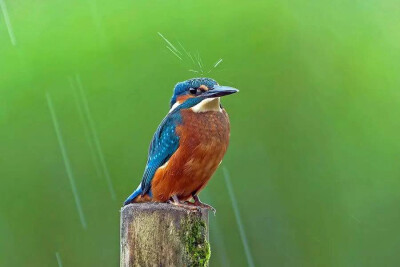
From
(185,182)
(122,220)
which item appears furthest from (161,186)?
(122,220)

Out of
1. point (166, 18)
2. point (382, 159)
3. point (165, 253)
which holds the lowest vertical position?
point (382, 159)

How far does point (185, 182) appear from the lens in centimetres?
396

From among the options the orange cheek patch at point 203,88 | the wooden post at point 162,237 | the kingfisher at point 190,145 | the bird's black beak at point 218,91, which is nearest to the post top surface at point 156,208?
the wooden post at point 162,237

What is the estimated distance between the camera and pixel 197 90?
3.99 metres

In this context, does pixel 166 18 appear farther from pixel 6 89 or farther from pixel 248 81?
pixel 6 89

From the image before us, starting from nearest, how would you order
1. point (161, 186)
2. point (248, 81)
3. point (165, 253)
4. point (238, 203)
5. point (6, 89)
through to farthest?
point (165, 253) < point (161, 186) < point (238, 203) < point (248, 81) < point (6, 89)

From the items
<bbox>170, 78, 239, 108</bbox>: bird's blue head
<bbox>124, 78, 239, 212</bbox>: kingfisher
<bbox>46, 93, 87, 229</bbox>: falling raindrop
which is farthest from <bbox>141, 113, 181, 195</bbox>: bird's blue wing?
<bbox>46, 93, 87, 229</bbox>: falling raindrop

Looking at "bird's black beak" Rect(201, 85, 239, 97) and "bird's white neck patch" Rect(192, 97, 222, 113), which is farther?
"bird's white neck patch" Rect(192, 97, 222, 113)

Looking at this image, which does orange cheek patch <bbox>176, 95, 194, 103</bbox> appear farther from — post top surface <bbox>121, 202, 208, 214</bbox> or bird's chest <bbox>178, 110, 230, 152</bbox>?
post top surface <bbox>121, 202, 208, 214</bbox>

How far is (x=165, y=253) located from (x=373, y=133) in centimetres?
592

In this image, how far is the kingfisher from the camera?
393cm

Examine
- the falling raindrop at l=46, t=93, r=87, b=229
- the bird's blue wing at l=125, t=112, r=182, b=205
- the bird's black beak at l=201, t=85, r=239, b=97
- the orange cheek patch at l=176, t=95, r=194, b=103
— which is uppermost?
the bird's black beak at l=201, t=85, r=239, b=97

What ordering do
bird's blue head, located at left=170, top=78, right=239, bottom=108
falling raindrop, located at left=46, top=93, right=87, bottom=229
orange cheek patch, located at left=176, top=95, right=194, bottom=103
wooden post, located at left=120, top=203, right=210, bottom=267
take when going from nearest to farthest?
wooden post, located at left=120, top=203, right=210, bottom=267 < bird's blue head, located at left=170, top=78, right=239, bottom=108 < orange cheek patch, located at left=176, top=95, right=194, bottom=103 < falling raindrop, located at left=46, top=93, right=87, bottom=229

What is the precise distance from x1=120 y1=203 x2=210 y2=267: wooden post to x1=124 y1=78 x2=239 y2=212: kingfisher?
1.97ft
